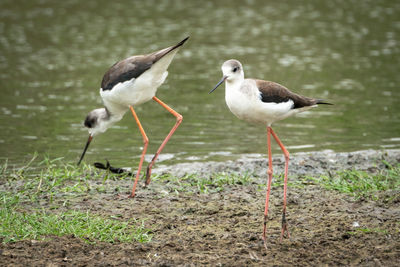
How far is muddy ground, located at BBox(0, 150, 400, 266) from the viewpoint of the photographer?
5102 millimetres

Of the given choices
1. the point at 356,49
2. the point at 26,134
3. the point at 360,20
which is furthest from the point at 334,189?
the point at 360,20

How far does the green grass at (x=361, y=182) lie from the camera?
707cm

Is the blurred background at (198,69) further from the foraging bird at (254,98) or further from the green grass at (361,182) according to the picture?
the foraging bird at (254,98)

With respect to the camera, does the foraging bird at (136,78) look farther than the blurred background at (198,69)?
No

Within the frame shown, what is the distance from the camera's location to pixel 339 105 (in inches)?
525

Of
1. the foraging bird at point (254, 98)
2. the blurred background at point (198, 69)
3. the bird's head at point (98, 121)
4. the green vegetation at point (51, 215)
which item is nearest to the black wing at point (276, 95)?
the foraging bird at point (254, 98)

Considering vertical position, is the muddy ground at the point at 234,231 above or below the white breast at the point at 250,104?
below

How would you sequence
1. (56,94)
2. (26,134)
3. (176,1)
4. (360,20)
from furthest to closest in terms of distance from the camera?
(176,1), (360,20), (56,94), (26,134)

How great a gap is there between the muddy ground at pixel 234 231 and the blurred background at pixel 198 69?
2.42 m

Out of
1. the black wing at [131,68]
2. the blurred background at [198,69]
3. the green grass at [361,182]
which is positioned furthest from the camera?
the blurred background at [198,69]

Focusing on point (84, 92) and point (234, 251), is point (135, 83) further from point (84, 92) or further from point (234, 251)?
point (84, 92)

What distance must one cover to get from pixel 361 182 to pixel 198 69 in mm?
10281

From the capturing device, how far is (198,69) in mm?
17109

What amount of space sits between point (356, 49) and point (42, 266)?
16367mm
